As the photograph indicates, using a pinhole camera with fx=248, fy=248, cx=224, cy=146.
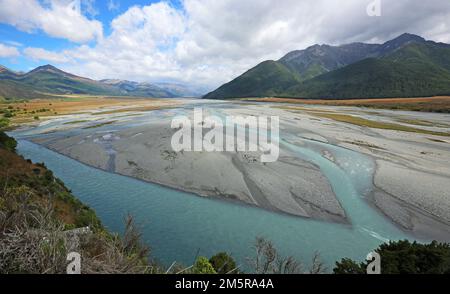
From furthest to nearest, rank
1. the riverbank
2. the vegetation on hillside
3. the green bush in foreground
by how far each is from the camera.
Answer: the riverbank, the green bush in foreground, the vegetation on hillside

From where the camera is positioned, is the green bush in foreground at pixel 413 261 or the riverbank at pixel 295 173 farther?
the riverbank at pixel 295 173

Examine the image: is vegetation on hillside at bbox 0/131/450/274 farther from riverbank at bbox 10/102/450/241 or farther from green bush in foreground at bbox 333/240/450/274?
riverbank at bbox 10/102/450/241

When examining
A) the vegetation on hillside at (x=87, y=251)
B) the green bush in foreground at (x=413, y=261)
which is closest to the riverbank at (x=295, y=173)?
the vegetation on hillside at (x=87, y=251)

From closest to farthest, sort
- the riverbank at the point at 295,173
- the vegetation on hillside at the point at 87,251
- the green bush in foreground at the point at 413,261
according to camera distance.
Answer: the vegetation on hillside at the point at 87,251 → the green bush in foreground at the point at 413,261 → the riverbank at the point at 295,173

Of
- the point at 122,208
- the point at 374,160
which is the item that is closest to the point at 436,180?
the point at 374,160

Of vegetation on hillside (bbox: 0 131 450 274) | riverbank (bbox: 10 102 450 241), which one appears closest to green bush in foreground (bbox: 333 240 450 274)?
vegetation on hillside (bbox: 0 131 450 274)

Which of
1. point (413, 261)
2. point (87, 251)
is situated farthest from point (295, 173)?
point (87, 251)

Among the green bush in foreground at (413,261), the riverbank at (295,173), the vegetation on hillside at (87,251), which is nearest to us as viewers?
the vegetation on hillside at (87,251)

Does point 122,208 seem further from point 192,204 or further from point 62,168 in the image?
point 62,168

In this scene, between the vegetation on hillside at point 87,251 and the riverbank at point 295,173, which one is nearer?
the vegetation on hillside at point 87,251

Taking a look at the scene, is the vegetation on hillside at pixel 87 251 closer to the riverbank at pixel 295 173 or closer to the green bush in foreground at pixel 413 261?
the green bush in foreground at pixel 413 261

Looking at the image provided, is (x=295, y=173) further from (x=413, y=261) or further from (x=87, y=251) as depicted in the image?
(x=87, y=251)

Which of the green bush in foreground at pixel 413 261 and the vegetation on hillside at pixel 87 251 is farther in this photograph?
the green bush in foreground at pixel 413 261

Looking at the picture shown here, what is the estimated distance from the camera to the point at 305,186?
23047mm
